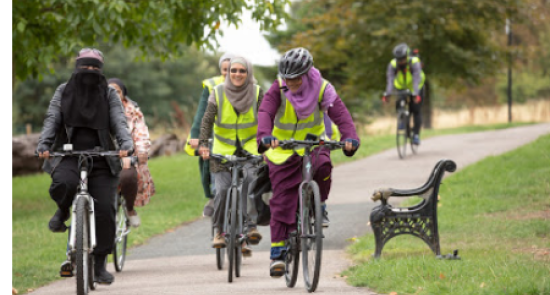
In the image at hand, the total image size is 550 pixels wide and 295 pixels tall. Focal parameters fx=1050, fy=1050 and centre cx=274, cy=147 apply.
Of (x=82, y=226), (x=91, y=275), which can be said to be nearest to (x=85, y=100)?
(x=82, y=226)

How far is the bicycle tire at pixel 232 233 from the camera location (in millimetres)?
8711

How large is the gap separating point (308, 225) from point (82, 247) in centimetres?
168

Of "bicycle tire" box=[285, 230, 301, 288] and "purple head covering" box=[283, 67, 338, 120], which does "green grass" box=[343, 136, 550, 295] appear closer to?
"bicycle tire" box=[285, 230, 301, 288]

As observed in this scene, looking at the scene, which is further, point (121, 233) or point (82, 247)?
point (121, 233)

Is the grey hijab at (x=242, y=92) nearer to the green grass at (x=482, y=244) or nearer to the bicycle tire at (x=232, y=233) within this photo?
the bicycle tire at (x=232, y=233)

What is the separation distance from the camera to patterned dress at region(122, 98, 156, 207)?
9686 mm

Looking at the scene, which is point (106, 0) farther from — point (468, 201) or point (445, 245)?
point (445, 245)

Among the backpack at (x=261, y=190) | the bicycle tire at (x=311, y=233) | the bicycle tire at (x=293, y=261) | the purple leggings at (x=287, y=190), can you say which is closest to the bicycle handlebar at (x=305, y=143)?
the bicycle tire at (x=311, y=233)

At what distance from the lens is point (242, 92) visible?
946 cm

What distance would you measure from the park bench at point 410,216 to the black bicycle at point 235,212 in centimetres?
114

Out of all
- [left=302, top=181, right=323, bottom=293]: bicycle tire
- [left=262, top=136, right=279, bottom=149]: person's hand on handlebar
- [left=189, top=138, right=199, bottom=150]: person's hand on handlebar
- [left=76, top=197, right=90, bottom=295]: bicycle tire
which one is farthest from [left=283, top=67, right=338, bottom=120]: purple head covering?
[left=76, top=197, right=90, bottom=295]: bicycle tire

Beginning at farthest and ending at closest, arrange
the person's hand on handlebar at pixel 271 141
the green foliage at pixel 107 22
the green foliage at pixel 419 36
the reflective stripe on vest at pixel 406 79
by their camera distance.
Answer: the green foliage at pixel 419 36
the reflective stripe on vest at pixel 406 79
the green foliage at pixel 107 22
the person's hand on handlebar at pixel 271 141

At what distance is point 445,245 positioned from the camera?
9758 mm

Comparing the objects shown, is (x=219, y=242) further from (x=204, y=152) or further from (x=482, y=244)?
(x=482, y=244)
